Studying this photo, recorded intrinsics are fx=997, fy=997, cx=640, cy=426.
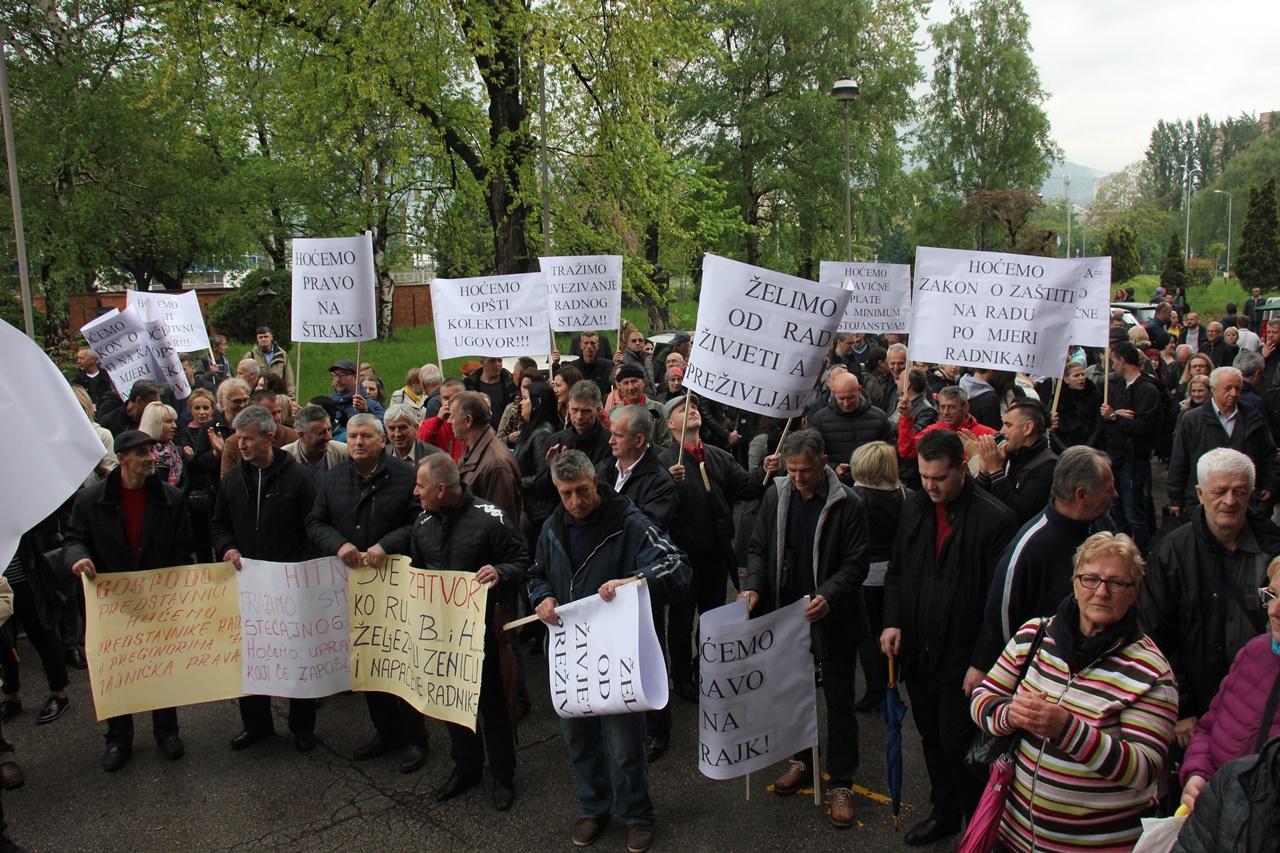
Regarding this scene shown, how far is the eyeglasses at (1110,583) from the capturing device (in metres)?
3.30

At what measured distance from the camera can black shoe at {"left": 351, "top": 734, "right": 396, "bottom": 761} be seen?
575 cm

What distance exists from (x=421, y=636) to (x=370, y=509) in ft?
2.70

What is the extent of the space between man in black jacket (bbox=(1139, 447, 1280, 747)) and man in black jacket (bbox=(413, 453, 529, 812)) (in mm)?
2878

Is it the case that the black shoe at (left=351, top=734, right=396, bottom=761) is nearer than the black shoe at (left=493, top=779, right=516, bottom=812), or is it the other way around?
the black shoe at (left=493, top=779, right=516, bottom=812)

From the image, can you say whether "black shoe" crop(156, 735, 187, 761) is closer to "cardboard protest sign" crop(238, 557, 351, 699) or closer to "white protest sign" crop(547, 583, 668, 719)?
"cardboard protest sign" crop(238, 557, 351, 699)

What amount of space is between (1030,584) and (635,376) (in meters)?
4.06

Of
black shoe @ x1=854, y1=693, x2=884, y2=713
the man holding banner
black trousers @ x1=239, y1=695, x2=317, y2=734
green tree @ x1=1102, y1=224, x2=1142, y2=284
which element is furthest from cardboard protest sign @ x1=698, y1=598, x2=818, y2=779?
green tree @ x1=1102, y1=224, x2=1142, y2=284

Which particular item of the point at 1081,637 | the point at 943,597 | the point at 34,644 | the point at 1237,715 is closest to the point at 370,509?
the point at 34,644

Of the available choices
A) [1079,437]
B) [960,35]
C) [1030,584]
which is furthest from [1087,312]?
[960,35]

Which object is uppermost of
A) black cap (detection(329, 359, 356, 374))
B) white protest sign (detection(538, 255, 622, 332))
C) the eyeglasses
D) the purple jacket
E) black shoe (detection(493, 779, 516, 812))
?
white protest sign (detection(538, 255, 622, 332))

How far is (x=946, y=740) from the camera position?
4410 millimetres

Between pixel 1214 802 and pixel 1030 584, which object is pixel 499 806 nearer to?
pixel 1030 584

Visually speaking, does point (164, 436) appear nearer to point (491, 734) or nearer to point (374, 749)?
point (374, 749)

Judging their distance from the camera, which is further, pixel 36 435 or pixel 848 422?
pixel 848 422
